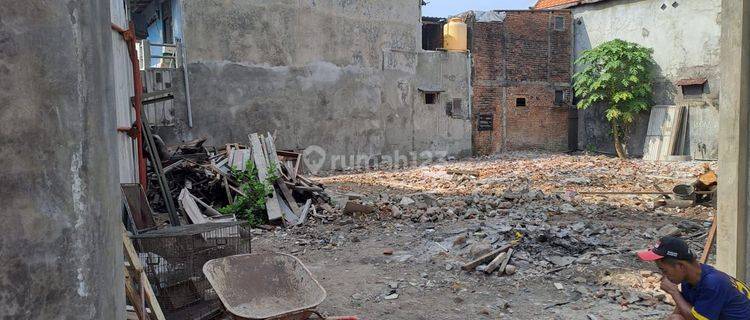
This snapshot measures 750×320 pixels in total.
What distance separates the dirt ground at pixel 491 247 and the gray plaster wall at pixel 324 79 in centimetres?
476

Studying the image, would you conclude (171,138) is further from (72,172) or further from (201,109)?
(72,172)

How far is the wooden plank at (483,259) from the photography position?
677 centimetres

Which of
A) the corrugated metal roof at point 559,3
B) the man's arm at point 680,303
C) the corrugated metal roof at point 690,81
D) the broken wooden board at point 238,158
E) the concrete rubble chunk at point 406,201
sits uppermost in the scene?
the corrugated metal roof at point 559,3

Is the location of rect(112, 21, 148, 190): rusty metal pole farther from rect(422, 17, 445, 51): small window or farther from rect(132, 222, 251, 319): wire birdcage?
rect(422, 17, 445, 51): small window

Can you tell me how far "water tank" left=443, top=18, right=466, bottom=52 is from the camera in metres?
20.9

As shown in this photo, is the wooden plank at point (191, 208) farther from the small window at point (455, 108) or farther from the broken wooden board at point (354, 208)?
the small window at point (455, 108)

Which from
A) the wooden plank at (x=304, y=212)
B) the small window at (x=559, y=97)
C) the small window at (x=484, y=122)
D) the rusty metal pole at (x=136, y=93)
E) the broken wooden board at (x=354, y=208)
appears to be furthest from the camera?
the small window at (x=559, y=97)

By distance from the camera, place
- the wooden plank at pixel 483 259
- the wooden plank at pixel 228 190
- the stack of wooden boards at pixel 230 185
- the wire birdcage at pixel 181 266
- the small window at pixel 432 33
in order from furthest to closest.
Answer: the small window at pixel 432 33
the wooden plank at pixel 228 190
the stack of wooden boards at pixel 230 185
the wooden plank at pixel 483 259
the wire birdcage at pixel 181 266

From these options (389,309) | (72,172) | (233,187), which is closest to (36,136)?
(72,172)

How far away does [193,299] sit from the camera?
4895 mm

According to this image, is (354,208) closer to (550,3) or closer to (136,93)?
(136,93)

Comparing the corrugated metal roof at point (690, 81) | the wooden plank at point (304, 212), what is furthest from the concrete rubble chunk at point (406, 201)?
the corrugated metal roof at point (690, 81)

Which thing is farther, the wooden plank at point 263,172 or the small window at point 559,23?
the small window at point 559,23

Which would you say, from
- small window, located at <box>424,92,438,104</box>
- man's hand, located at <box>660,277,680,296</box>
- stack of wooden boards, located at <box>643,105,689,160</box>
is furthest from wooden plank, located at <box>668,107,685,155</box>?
man's hand, located at <box>660,277,680,296</box>
